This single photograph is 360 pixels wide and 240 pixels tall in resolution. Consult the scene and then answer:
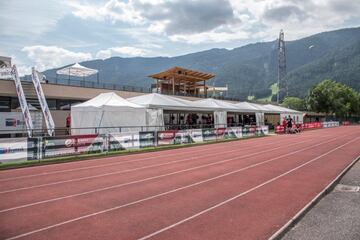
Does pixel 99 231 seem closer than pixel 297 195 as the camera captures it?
Yes

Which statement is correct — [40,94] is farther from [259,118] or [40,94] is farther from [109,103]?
[259,118]

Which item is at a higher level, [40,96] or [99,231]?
[40,96]

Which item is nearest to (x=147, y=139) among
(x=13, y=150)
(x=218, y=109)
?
(x=13, y=150)

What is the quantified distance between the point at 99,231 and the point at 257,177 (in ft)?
21.5

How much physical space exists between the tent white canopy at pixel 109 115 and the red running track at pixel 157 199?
9.85 meters

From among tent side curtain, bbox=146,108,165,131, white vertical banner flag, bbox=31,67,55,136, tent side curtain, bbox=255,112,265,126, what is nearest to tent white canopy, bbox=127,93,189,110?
tent side curtain, bbox=146,108,165,131

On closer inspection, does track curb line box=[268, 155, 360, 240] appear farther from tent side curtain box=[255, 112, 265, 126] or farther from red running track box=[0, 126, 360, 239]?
tent side curtain box=[255, 112, 265, 126]

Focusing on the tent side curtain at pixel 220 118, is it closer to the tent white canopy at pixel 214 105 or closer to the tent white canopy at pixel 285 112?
the tent white canopy at pixel 214 105

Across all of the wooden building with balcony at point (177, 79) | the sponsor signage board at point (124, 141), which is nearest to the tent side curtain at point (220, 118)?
the sponsor signage board at point (124, 141)

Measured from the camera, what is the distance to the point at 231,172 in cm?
1233

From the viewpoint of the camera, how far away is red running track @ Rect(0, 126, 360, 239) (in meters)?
6.06

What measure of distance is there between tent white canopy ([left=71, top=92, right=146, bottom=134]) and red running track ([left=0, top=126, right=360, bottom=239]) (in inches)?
388

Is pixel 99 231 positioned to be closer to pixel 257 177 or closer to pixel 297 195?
pixel 297 195

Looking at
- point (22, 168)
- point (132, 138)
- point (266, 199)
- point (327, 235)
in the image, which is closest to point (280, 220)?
point (327, 235)
